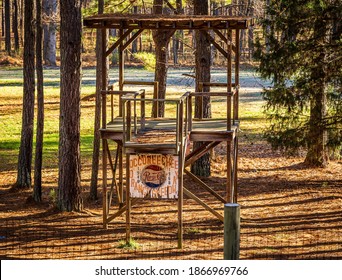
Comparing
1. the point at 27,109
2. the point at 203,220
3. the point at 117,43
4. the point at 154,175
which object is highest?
the point at 117,43

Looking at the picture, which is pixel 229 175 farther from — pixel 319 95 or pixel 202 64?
pixel 202 64

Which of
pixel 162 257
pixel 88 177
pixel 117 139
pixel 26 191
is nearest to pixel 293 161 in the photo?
pixel 88 177

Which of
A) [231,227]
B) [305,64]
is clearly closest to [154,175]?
[231,227]

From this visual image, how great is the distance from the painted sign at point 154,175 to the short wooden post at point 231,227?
16.7ft

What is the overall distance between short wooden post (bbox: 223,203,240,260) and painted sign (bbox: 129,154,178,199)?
509cm

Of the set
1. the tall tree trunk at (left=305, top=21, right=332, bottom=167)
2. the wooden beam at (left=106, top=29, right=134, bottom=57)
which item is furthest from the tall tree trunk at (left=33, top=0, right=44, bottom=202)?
the tall tree trunk at (left=305, top=21, right=332, bottom=167)

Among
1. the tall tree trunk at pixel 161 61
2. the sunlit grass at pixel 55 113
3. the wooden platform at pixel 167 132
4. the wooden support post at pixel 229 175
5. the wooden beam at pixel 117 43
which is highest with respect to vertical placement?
the wooden beam at pixel 117 43

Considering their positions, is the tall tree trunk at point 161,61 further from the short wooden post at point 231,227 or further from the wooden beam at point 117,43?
the short wooden post at point 231,227

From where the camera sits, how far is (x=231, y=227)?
797 cm

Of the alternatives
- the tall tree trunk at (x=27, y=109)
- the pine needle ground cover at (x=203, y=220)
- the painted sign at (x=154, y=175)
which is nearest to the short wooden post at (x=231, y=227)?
the pine needle ground cover at (x=203, y=220)

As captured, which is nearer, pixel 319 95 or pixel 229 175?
pixel 229 175

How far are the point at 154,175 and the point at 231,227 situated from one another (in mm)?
5344

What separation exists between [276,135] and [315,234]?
16.3 ft

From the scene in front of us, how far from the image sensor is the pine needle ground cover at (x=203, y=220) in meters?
12.7
